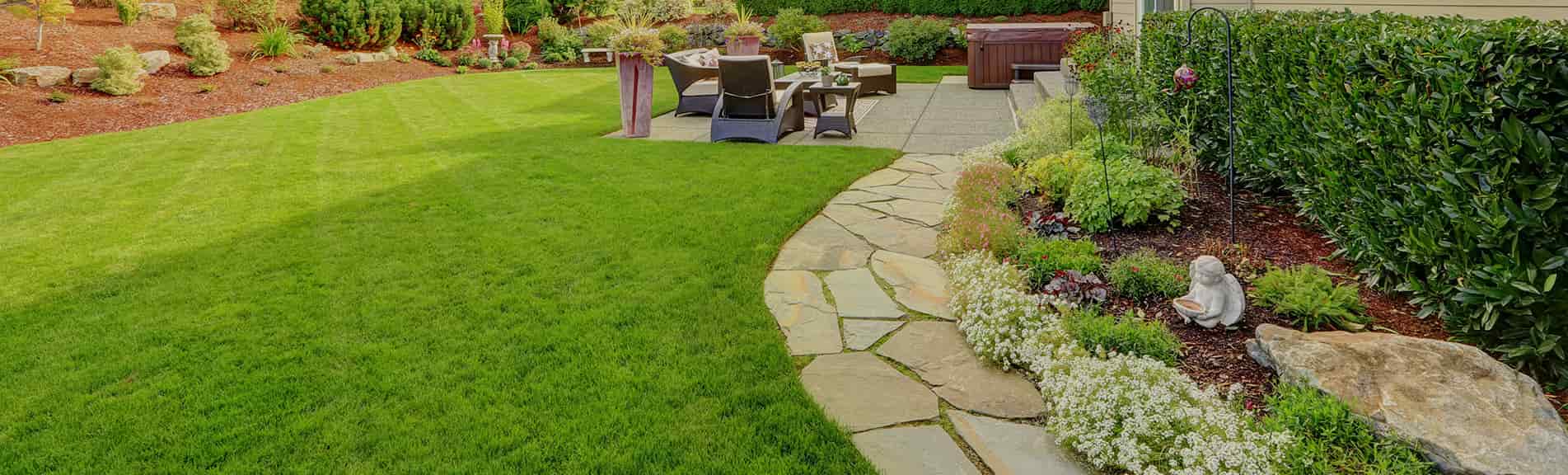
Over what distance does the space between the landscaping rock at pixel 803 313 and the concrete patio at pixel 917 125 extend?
Answer: 391 cm

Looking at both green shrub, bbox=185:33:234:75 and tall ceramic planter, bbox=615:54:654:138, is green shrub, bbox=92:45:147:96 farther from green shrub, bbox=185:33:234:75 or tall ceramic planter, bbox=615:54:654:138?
tall ceramic planter, bbox=615:54:654:138

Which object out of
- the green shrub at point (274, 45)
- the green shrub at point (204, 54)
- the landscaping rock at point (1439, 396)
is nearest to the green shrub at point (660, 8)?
the green shrub at point (274, 45)

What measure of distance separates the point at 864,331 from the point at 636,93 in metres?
5.84

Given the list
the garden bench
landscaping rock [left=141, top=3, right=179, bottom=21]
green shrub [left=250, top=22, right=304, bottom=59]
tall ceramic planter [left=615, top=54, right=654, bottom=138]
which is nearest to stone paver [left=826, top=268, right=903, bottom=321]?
tall ceramic planter [left=615, top=54, right=654, bottom=138]

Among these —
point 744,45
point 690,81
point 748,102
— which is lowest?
point 748,102

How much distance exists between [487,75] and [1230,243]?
1366 cm

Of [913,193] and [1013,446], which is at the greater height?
[913,193]

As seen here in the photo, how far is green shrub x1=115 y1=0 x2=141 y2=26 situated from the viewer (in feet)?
45.5

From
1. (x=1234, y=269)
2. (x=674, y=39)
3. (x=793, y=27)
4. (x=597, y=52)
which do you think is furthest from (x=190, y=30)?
(x=1234, y=269)

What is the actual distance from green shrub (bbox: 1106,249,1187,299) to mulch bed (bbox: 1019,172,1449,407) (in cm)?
4

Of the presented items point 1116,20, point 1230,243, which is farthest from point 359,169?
point 1116,20

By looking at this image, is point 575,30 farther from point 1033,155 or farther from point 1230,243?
point 1230,243

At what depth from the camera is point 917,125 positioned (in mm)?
9539

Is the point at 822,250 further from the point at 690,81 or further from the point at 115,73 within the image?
the point at 115,73
